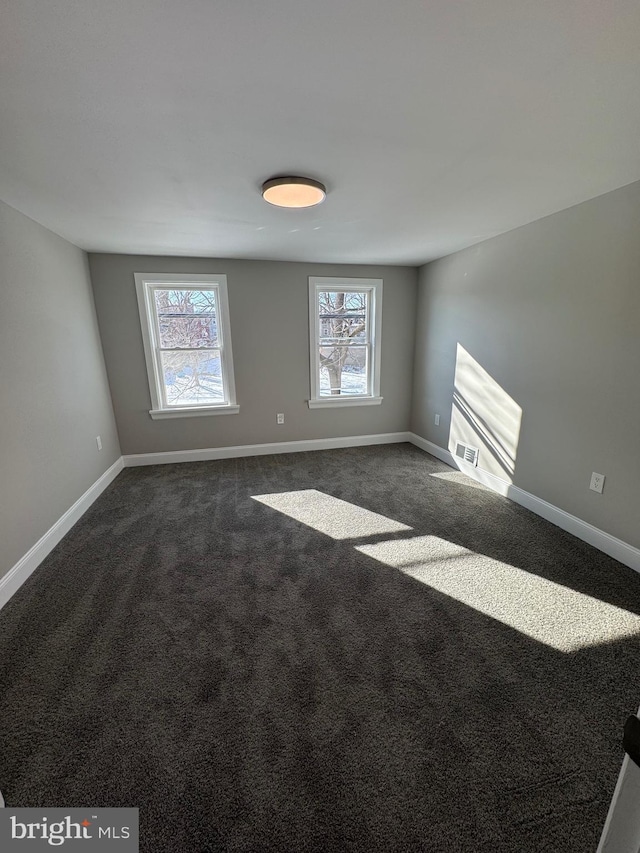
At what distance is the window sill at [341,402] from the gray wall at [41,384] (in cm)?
235

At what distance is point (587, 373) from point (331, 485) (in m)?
2.21

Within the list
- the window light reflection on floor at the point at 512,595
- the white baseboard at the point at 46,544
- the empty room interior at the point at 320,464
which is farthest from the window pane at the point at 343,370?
the white baseboard at the point at 46,544

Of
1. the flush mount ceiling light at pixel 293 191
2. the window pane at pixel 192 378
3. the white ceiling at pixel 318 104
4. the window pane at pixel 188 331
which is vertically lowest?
the window pane at pixel 192 378

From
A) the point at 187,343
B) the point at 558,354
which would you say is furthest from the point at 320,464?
the point at 558,354

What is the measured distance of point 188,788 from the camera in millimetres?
1104

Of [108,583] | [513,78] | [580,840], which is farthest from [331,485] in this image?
[513,78]

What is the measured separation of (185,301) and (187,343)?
448mm

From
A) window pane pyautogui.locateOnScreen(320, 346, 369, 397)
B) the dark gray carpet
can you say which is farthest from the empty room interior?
window pane pyautogui.locateOnScreen(320, 346, 369, 397)

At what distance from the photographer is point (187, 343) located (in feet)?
12.7

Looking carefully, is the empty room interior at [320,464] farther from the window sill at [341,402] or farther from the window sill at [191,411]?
the window sill at [341,402]

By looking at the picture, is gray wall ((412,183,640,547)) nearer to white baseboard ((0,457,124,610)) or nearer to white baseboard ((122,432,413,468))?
white baseboard ((122,432,413,468))

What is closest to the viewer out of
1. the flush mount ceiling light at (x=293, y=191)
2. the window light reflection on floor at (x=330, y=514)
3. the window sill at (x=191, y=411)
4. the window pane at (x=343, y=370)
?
the flush mount ceiling light at (x=293, y=191)

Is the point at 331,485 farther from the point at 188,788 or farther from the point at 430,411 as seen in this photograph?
the point at 188,788

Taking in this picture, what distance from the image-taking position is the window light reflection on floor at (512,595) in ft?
5.50
